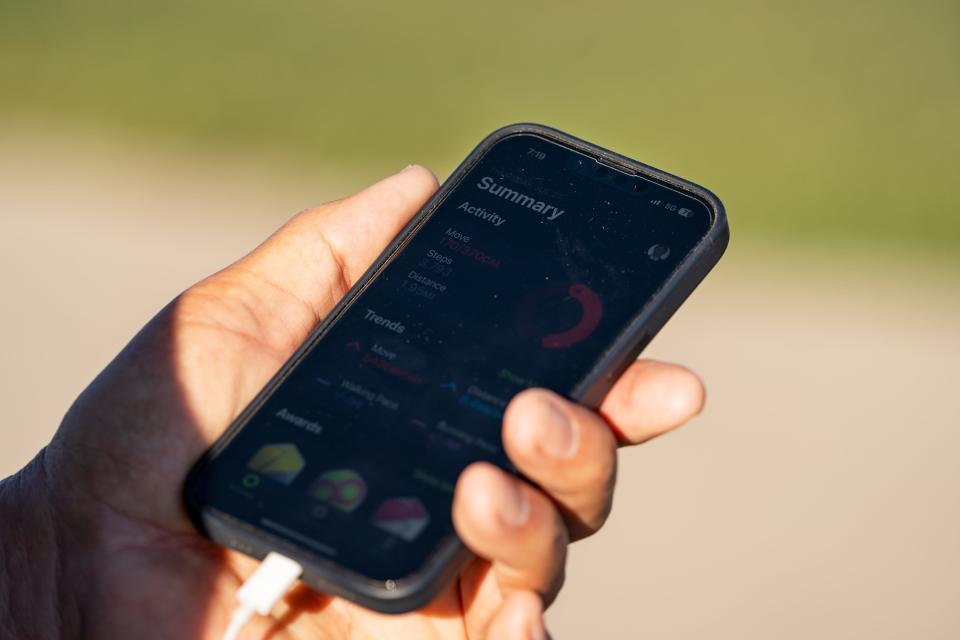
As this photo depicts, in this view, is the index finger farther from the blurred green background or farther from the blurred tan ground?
the blurred green background

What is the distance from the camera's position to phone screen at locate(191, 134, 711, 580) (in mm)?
1735

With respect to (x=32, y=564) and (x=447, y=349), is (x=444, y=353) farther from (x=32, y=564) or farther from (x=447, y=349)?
(x=32, y=564)

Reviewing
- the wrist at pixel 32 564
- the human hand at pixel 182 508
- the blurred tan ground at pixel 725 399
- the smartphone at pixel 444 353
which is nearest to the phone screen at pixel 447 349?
the smartphone at pixel 444 353

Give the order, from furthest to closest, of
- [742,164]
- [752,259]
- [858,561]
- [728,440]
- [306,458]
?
[742,164] → [752,259] → [728,440] → [858,561] → [306,458]

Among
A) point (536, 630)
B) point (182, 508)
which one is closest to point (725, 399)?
point (536, 630)

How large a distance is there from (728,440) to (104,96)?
288cm

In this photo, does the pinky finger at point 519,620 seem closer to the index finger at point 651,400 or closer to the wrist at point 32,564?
the index finger at point 651,400

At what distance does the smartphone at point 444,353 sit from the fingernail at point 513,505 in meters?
0.11

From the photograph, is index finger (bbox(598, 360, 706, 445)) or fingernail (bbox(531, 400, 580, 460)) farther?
index finger (bbox(598, 360, 706, 445))

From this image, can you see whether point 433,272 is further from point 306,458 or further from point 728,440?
point 728,440

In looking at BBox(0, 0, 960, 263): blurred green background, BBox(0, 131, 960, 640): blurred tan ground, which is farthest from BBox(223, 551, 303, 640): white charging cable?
BBox(0, 0, 960, 263): blurred green background

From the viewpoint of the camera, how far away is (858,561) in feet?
11.4

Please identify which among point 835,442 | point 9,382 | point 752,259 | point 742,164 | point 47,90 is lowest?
point 9,382

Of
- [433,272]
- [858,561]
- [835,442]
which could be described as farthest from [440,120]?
[433,272]
